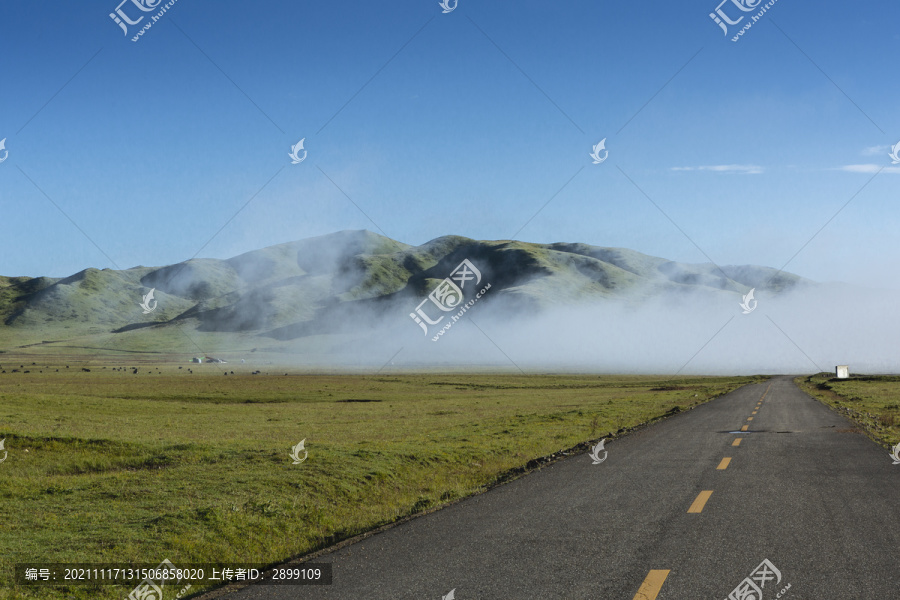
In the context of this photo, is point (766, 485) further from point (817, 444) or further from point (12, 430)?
point (12, 430)

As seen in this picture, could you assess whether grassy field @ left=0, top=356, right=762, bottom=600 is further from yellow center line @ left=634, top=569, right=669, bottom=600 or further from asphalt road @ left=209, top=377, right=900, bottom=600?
yellow center line @ left=634, top=569, right=669, bottom=600

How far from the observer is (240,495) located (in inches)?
567

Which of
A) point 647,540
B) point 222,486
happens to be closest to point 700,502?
point 647,540

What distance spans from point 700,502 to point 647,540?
320 centimetres

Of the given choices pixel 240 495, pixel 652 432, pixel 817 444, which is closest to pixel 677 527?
pixel 240 495

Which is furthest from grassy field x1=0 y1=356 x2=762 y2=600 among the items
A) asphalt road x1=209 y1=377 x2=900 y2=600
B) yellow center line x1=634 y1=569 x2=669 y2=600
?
yellow center line x1=634 y1=569 x2=669 y2=600

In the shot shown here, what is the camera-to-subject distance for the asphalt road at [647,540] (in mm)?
7355

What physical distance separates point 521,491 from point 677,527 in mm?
4238

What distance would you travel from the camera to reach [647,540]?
916cm

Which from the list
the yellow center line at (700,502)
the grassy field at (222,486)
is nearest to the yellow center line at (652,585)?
the yellow center line at (700,502)

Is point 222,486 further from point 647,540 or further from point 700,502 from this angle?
point 700,502

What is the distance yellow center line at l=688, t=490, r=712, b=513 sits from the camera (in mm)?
11117

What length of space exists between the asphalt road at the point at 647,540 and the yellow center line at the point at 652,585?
0.04ft

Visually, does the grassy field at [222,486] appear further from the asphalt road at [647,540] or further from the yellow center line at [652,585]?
the yellow center line at [652,585]
